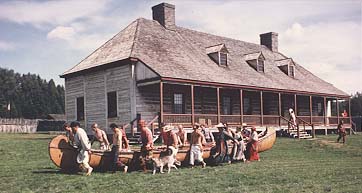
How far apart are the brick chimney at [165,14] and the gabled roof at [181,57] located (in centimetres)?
46

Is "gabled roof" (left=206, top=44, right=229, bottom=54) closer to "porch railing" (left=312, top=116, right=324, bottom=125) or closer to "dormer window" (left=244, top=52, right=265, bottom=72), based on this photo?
"dormer window" (left=244, top=52, right=265, bottom=72)

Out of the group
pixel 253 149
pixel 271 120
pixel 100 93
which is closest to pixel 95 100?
pixel 100 93

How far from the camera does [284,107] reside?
3672cm

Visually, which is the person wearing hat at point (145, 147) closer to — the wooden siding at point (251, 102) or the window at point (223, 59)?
the window at point (223, 59)

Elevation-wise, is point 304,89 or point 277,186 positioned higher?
point 304,89

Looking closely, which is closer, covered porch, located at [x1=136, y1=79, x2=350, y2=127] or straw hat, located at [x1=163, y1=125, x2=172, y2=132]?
straw hat, located at [x1=163, y1=125, x2=172, y2=132]

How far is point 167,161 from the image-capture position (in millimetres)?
13406

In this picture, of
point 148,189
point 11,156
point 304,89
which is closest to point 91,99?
point 11,156

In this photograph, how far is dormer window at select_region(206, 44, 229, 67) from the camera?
104 ft

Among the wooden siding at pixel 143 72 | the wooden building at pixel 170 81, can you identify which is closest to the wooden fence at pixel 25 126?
the wooden building at pixel 170 81

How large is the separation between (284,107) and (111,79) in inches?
610

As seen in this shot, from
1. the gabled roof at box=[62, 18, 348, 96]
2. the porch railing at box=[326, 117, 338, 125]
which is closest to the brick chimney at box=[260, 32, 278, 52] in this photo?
the gabled roof at box=[62, 18, 348, 96]

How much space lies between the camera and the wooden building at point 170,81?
26.0 metres

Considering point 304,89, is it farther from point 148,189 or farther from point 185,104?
point 148,189
